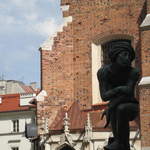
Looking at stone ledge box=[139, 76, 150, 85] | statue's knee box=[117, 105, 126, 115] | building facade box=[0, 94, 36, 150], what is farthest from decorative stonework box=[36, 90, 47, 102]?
statue's knee box=[117, 105, 126, 115]

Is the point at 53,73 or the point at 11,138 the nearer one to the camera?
the point at 53,73

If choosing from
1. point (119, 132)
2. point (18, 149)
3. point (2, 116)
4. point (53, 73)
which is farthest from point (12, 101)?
point (119, 132)

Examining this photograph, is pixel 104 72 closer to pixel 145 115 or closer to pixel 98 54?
pixel 145 115

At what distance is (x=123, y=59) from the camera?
480 cm

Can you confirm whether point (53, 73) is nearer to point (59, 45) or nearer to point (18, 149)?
point (59, 45)

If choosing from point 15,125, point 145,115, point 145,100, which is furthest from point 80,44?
point 15,125

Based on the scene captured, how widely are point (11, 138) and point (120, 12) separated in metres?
16.4

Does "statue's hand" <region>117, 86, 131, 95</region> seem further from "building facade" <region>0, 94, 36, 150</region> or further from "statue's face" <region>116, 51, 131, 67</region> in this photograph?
"building facade" <region>0, 94, 36, 150</region>

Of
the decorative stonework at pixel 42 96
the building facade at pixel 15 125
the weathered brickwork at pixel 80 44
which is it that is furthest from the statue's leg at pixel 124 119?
the building facade at pixel 15 125

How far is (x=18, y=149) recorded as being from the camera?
127ft

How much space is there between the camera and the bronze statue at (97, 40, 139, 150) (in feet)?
15.6

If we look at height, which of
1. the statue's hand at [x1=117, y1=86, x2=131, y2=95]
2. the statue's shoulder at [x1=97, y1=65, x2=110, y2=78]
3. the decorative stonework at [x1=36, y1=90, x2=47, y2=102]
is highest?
the decorative stonework at [x1=36, y1=90, x2=47, y2=102]

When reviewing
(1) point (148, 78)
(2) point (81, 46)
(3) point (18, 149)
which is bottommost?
(3) point (18, 149)

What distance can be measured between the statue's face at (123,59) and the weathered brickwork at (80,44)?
21161mm
